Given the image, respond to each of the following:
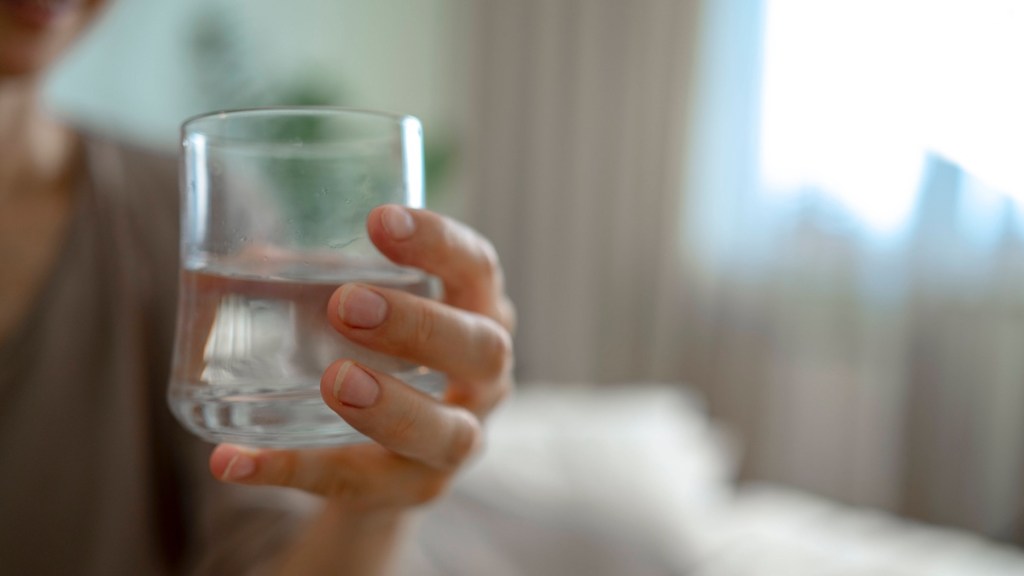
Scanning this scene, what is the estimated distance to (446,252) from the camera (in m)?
0.58

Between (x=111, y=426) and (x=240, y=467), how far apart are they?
1.72 ft

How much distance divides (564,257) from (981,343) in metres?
1.62

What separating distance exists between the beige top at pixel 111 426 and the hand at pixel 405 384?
0.36m

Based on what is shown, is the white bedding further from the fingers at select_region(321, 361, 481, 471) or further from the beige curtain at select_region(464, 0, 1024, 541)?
the beige curtain at select_region(464, 0, 1024, 541)

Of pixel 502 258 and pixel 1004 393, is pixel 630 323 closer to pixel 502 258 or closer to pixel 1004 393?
pixel 502 258

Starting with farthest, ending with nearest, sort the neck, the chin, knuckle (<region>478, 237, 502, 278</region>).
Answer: the neck, the chin, knuckle (<region>478, 237, 502, 278</region>)

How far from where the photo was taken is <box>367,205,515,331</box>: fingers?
1.76 ft

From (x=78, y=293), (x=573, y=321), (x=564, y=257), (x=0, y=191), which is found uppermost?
(x=0, y=191)

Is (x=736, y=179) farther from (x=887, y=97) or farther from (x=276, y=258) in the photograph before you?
(x=276, y=258)

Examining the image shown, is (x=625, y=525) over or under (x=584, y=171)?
under

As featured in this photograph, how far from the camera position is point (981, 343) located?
2.83 metres

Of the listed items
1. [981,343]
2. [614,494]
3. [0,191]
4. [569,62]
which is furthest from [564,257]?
[0,191]

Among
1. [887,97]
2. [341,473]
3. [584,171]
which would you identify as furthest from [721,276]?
[341,473]

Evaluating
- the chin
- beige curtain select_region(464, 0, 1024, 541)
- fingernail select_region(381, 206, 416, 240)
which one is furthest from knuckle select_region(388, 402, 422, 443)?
beige curtain select_region(464, 0, 1024, 541)
